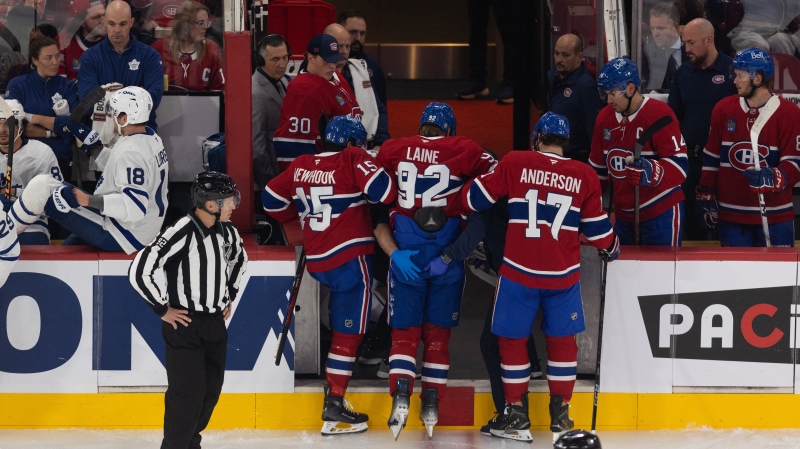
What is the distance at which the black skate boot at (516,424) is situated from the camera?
5.34 m

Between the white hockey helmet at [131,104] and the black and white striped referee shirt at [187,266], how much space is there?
35.7 inches

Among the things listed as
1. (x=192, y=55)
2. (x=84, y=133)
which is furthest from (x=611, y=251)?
(x=192, y=55)

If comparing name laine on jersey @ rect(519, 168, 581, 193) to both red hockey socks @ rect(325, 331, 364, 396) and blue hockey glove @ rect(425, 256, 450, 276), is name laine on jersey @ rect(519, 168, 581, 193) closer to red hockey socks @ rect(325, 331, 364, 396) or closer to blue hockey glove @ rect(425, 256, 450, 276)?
blue hockey glove @ rect(425, 256, 450, 276)

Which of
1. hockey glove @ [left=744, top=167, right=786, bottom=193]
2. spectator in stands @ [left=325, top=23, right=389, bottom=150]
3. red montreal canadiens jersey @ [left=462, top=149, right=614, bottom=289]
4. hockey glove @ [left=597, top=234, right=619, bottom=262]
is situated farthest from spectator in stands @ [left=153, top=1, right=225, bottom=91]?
hockey glove @ [left=744, top=167, right=786, bottom=193]

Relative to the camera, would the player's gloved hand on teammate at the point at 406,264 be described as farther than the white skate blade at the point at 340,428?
No

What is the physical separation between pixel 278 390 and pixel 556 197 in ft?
4.89

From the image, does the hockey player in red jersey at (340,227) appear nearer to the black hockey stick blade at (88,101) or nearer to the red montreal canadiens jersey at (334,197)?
the red montreal canadiens jersey at (334,197)

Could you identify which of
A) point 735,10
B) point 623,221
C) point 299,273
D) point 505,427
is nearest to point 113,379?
point 299,273

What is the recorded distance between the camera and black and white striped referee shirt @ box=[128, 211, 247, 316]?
468 cm

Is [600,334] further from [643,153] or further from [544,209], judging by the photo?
[643,153]

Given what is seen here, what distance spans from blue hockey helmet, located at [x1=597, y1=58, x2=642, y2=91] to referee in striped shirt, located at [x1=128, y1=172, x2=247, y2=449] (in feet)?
6.13

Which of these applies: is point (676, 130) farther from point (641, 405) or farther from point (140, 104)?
point (140, 104)

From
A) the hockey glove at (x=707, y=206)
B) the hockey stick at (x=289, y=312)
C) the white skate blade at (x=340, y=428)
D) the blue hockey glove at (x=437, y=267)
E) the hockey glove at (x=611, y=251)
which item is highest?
the hockey glove at (x=707, y=206)

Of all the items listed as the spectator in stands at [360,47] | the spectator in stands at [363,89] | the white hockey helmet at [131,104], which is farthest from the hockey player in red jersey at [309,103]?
the spectator in stands at [360,47]
